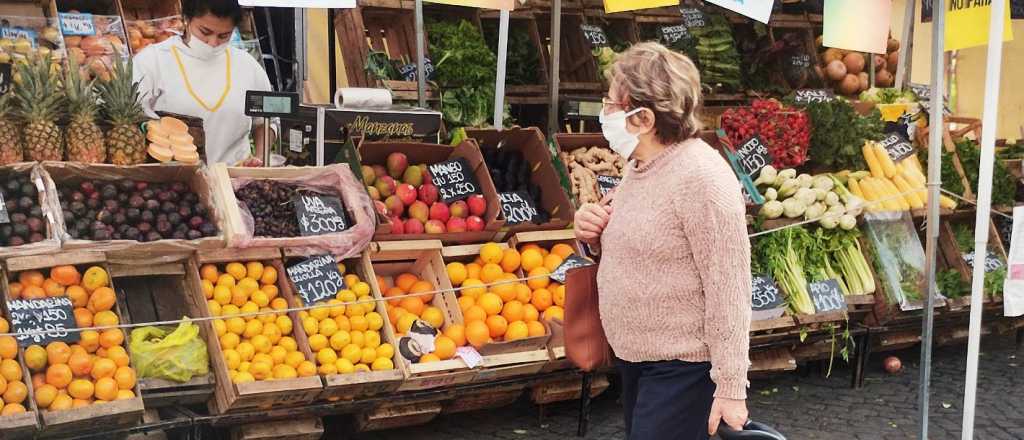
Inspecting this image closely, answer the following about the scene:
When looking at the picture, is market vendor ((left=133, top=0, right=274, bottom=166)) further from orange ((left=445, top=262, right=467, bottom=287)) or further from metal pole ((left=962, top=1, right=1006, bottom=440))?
metal pole ((left=962, top=1, right=1006, bottom=440))

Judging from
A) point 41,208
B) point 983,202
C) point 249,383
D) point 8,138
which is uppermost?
point 8,138

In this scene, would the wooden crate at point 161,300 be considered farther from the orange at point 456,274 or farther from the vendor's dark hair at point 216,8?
the vendor's dark hair at point 216,8

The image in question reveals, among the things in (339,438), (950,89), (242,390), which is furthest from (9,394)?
(950,89)

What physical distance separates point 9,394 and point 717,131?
4.10 metres

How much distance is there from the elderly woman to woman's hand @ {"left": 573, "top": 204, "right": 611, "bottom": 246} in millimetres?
94

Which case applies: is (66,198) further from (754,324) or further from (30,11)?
(754,324)

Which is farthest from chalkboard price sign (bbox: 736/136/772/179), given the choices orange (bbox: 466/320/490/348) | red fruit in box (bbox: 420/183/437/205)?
orange (bbox: 466/320/490/348)

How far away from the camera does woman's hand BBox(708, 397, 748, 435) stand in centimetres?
305

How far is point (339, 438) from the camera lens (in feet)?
17.7

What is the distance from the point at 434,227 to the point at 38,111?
6.34ft

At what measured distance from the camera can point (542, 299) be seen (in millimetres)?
5570

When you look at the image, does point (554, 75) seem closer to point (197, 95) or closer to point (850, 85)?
point (197, 95)

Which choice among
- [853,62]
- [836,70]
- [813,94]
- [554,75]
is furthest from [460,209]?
[853,62]

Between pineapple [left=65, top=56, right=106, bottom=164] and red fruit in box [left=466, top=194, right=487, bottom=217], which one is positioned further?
red fruit in box [left=466, top=194, right=487, bottom=217]
